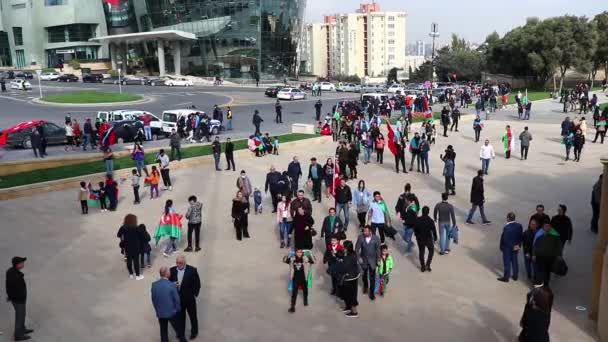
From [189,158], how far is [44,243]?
28.9 ft

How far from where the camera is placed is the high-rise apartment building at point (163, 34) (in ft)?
269

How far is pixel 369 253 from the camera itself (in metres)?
9.04

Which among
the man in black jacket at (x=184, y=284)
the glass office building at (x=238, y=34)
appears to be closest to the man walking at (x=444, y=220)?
the man in black jacket at (x=184, y=284)

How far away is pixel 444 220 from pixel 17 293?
7.44 metres

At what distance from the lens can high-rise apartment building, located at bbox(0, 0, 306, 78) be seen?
269ft

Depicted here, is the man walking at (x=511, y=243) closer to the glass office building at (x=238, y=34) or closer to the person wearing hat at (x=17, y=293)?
the person wearing hat at (x=17, y=293)

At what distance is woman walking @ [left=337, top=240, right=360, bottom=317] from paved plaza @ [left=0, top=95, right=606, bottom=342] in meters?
0.26

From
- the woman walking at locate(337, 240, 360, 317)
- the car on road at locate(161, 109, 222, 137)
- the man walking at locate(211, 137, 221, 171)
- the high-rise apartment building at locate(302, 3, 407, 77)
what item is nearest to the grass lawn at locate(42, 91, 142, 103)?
the car on road at locate(161, 109, 222, 137)

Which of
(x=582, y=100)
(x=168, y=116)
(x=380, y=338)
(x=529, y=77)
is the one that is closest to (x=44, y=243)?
(x=380, y=338)

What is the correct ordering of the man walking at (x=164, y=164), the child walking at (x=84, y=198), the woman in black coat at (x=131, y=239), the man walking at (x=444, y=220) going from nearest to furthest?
the woman in black coat at (x=131, y=239) → the man walking at (x=444, y=220) → the child walking at (x=84, y=198) → the man walking at (x=164, y=164)

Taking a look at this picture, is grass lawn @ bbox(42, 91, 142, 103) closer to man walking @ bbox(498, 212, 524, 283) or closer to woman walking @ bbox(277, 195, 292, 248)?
woman walking @ bbox(277, 195, 292, 248)

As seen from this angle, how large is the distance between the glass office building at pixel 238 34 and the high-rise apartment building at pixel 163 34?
0.14 m

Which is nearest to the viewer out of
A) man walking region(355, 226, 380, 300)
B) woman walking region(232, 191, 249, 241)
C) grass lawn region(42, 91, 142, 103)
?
man walking region(355, 226, 380, 300)

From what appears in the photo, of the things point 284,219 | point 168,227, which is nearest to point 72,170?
point 168,227
